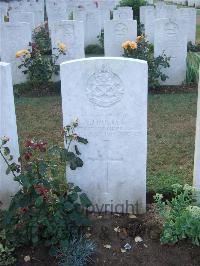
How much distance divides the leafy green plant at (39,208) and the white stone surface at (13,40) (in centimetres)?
538

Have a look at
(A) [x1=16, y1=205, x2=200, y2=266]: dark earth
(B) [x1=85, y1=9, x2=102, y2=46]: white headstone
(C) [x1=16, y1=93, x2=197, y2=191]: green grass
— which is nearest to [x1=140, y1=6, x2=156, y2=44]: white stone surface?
(B) [x1=85, y1=9, x2=102, y2=46]: white headstone

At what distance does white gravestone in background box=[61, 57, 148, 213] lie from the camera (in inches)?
142

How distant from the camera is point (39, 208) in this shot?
134 inches

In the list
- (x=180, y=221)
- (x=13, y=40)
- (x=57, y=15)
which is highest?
(x=57, y=15)

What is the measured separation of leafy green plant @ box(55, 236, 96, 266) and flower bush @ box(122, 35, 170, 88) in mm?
5174

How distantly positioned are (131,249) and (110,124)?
111 centimetres

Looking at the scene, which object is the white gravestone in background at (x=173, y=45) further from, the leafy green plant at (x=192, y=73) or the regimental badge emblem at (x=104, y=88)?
the regimental badge emblem at (x=104, y=88)

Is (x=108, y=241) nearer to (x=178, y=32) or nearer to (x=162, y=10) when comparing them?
(x=178, y=32)

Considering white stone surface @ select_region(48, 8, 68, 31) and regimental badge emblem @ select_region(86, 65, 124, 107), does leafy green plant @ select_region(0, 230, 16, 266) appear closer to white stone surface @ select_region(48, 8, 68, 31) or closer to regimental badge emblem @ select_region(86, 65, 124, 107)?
regimental badge emblem @ select_region(86, 65, 124, 107)

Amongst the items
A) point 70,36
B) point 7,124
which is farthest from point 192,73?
point 7,124

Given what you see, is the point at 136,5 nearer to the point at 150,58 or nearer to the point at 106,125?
the point at 150,58

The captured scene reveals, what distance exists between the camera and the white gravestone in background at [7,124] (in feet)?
11.8

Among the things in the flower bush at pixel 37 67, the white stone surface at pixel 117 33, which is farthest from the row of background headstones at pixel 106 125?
the white stone surface at pixel 117 33

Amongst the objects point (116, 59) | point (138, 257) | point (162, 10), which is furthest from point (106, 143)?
point (162, 10)
